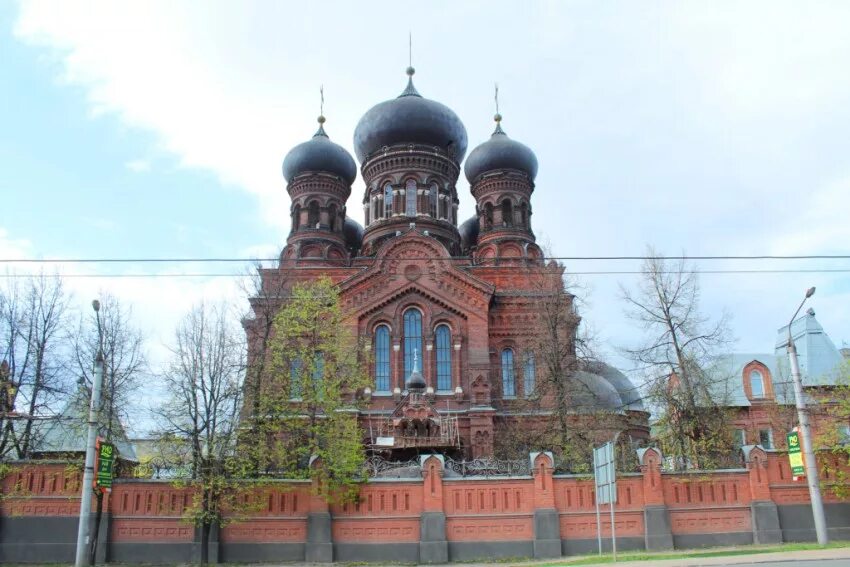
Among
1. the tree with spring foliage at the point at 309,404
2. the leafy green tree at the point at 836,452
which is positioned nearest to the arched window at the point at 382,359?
the tree with spring foliage at the point at 309,404

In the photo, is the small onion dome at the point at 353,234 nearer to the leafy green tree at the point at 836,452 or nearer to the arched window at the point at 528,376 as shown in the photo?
the arched window at the point at 528,376

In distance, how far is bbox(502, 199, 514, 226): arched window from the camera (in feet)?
141

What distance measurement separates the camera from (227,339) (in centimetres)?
2430

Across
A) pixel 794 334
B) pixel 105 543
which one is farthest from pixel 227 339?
pixel 794 334

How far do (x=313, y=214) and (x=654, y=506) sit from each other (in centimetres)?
2544

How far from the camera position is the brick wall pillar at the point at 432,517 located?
22.4 metres

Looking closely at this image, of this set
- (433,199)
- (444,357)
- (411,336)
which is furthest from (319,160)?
(444,357)

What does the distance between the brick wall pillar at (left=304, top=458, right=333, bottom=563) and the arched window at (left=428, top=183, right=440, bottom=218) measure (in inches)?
868

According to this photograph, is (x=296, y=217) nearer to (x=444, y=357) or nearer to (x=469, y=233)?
(x=469, y=233)

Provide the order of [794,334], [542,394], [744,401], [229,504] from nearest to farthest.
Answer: [229,504] < [542,394] < [744,401] < [794,334]

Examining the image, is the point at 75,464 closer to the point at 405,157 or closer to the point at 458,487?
the point at 458,487

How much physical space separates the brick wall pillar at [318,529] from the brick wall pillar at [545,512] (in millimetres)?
5960

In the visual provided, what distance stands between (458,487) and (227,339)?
838 cm

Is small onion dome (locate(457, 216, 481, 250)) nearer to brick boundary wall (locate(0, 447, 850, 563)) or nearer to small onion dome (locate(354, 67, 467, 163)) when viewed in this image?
small onion dome (locate(354, 67, 467, 163))
